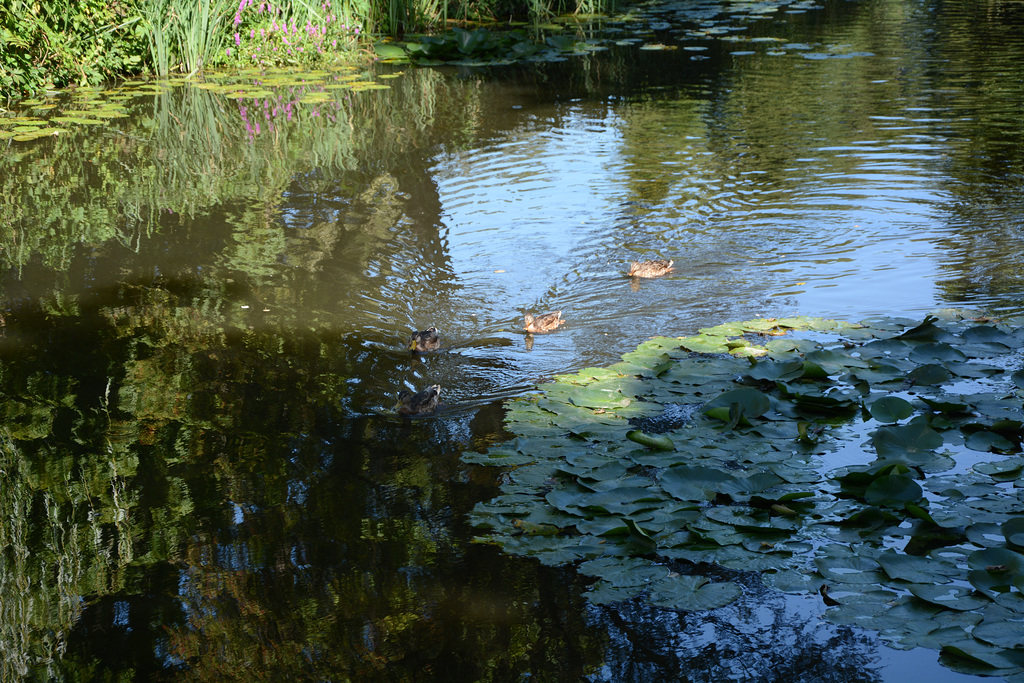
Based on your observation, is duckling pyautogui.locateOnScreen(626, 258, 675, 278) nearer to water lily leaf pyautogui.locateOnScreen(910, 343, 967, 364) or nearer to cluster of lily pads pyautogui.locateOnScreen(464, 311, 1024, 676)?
cluster of lily pads pyautogui.locateOnScreen(464, 311, 1024, 676)

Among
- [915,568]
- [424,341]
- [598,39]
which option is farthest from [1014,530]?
[598,39]

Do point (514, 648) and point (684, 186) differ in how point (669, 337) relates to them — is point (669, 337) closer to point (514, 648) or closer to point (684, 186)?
point (514, 648)

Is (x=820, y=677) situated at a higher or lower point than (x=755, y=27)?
lower

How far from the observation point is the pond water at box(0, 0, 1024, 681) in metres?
2.40

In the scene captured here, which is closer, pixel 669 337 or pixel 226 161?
pixel 669 337

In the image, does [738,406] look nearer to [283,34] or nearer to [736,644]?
[736,644]

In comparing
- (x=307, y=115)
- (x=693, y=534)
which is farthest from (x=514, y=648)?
(x=307, y=115)

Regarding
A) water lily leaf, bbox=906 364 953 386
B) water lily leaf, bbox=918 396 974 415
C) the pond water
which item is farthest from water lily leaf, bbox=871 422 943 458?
the pond water

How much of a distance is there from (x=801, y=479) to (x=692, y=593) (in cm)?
72

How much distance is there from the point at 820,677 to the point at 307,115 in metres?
8.10

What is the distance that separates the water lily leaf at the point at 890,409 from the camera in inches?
127

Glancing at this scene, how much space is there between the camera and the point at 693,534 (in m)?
2.64

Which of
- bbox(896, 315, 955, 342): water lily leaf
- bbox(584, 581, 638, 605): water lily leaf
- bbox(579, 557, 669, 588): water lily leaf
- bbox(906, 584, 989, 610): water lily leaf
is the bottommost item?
bbox(584, 581, 638, 605): water lily leaf

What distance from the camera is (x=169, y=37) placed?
10.6 meters
